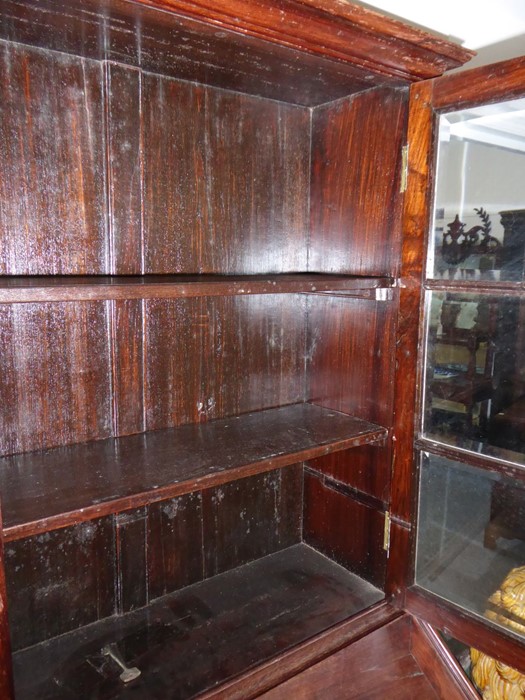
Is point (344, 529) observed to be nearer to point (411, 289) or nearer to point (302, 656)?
point (302, 656)

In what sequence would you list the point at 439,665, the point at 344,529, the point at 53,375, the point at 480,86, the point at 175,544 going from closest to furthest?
the point at 480,86, the point at 53,375, the point at 439,665, the point at 175,544, the point at 344,529

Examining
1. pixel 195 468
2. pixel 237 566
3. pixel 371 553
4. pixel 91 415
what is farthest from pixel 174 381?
pixel 371 553

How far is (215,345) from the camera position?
1456 millimetres

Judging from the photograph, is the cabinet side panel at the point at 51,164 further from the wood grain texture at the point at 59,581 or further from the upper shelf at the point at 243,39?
the wood grain texture at the point at 59,581

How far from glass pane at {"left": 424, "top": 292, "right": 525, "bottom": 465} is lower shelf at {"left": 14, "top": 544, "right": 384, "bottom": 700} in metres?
0.52

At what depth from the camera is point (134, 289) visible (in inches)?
37.8

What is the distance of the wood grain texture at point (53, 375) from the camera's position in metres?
1.18

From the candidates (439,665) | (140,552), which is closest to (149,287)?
(140,552)

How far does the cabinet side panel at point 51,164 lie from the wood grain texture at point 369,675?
1000 millimetres

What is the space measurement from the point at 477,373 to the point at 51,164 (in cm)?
102

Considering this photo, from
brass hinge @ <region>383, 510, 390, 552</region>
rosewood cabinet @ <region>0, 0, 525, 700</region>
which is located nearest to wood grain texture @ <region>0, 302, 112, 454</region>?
rosewood cabinet @ <region>0, 0, 525, 700</region>

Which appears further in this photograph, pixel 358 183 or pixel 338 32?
pixel 358 183

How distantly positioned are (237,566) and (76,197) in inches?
42.0

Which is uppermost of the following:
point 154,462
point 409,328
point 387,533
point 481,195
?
point 481,195
